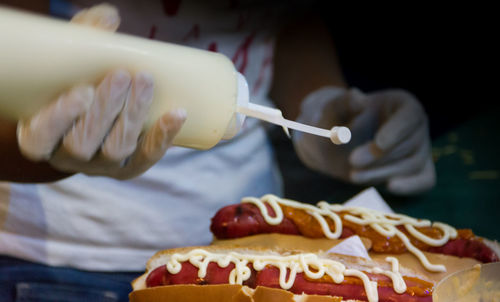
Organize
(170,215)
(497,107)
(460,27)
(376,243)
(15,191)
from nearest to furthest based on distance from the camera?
(376,243)
(15,191)
(170,215)
(497,107)
(460,27)

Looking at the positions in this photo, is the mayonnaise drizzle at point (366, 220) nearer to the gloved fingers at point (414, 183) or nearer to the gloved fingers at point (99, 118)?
the gloved fingers at point (414, 183)

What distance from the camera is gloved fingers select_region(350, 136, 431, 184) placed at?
1938 mm

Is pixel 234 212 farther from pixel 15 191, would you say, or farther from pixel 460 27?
pixel 460 27

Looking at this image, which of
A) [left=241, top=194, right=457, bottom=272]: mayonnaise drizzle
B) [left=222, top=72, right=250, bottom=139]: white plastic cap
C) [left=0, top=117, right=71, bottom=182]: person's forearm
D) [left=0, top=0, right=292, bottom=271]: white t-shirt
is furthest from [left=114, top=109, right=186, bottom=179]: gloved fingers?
[left=0, top=0, right=292, bottom=271]: white t-shirt

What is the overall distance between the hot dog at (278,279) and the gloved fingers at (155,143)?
0.82 feet

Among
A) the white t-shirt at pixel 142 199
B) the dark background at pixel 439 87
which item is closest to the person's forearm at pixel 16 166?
the white t-shirt at pixel 142 199

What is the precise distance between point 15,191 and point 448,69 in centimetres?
196

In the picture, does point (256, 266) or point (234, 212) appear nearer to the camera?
point (256, 266)

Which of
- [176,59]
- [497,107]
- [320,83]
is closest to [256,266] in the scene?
[176,59]

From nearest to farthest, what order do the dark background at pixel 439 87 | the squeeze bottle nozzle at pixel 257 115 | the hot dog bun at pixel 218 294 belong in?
the squeeze bottle nozzle at pixel 257 115 → the hot dog bun at pixel 218 294 → the dark background at pixel 439 87

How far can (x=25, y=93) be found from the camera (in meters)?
0.83

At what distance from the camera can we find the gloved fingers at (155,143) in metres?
0.90

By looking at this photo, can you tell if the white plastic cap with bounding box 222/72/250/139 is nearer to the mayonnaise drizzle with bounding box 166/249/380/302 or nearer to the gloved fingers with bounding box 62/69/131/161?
the gloved fingers with bounding box 62/69/131/161

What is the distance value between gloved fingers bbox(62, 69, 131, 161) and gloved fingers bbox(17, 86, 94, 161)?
15mm
